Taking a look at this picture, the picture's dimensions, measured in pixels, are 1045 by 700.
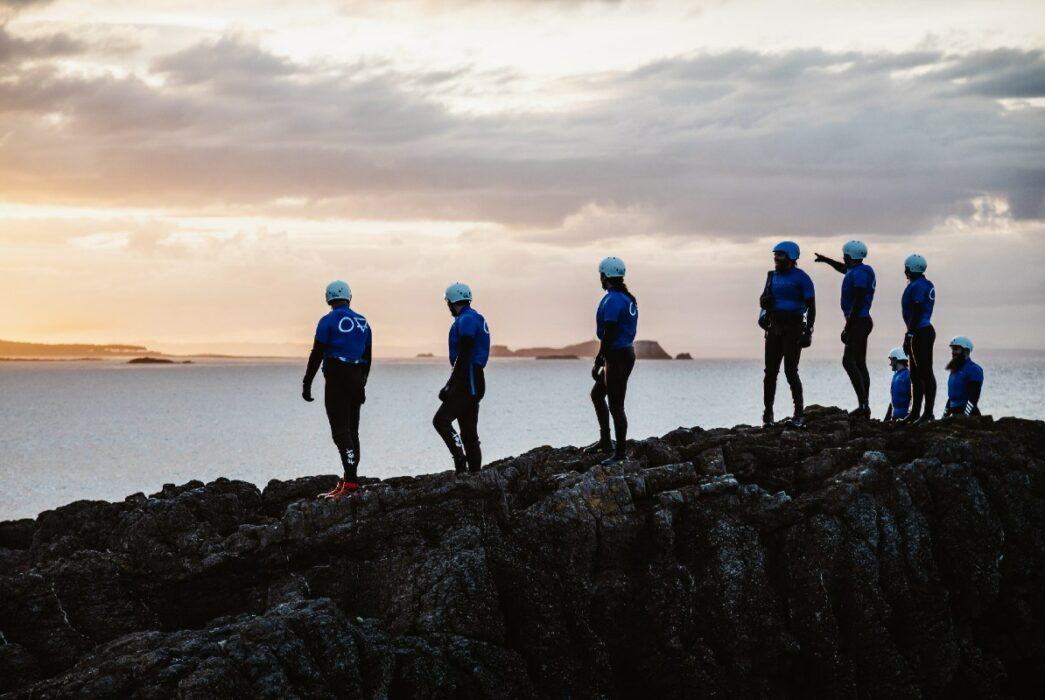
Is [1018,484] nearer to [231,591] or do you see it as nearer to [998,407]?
[231,591]

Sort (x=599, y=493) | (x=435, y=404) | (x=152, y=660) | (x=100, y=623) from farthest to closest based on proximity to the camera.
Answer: (x=435, y=404), (x=599, y=493), (x=100, y=623), (x=152, y=660)

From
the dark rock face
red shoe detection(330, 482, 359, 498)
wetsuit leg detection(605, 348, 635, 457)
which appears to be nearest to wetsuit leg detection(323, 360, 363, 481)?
red shoe detection(330, 482, 359, 498)

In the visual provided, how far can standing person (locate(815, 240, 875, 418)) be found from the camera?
27.0 meters

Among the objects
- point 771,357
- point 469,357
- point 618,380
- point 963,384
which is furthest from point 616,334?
point 963,384

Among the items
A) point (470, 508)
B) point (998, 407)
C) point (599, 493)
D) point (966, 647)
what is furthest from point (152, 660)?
point (998, 407)

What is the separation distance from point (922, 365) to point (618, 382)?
8916 mm

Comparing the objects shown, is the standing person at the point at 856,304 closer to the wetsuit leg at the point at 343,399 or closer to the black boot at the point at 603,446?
the black boot at the point at 603,446

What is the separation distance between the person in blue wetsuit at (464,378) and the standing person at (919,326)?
34.9 feet

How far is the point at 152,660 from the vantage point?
49.1ft

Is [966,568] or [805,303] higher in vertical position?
[805,303]

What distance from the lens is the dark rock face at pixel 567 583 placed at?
1683 centimetres

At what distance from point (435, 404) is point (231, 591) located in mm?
115955

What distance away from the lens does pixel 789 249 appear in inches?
1027

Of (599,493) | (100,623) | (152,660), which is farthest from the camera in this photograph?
(599,493)
